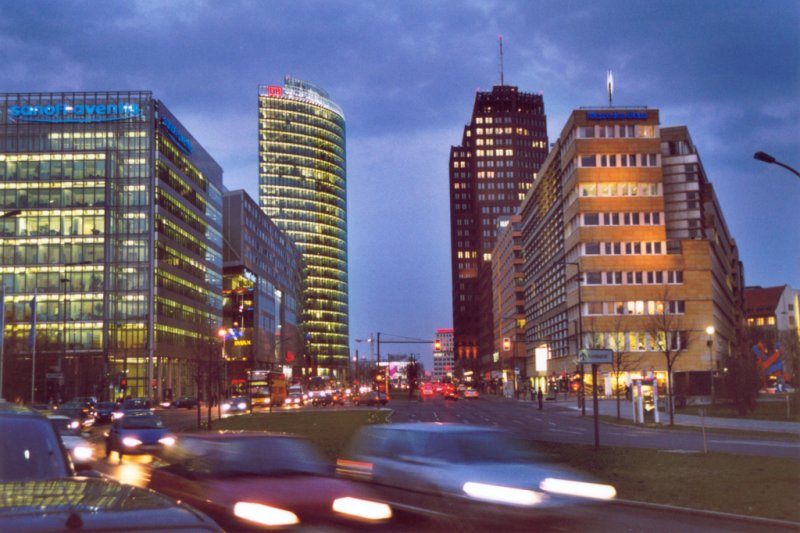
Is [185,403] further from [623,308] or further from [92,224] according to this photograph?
[623,308]

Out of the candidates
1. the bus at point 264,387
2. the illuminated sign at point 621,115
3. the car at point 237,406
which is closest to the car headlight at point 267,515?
the car at point 237,406

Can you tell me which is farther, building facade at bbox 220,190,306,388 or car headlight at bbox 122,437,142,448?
building facade at bbox 220,190,306,388

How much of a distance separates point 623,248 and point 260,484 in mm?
87726

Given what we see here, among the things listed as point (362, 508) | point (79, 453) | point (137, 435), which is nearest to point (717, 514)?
point (362, 508)

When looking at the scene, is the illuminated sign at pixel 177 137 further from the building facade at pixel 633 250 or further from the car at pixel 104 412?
the car at pixel 104 412

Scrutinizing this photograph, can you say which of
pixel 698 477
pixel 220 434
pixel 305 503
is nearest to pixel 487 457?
pixel 305 503

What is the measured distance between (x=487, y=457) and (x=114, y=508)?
8298mm

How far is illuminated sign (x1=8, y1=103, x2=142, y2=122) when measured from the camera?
9881 centimetres

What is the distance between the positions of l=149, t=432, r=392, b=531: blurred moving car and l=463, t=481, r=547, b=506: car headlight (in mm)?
1173

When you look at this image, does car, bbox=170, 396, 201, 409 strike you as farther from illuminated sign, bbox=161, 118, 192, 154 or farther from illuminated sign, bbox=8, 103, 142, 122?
illuminated sign, bbox=8, 103, 142, 122

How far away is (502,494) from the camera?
1055 cm

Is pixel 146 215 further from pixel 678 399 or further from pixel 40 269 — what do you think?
pixel 678 399

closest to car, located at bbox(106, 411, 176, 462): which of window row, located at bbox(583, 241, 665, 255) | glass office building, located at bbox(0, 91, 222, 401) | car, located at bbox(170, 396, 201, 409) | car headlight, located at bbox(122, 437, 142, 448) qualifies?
car headlight, located at bbox(122, 437, 142, 448)

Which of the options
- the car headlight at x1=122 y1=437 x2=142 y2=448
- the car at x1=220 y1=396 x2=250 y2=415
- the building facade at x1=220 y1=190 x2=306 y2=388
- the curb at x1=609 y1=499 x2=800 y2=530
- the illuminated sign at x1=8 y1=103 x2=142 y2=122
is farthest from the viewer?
the building facade at x1=220 y1=190 x2=306 y2=388
